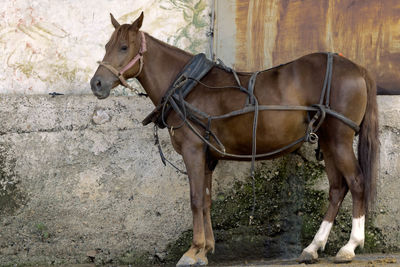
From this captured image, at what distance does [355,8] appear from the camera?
499cm

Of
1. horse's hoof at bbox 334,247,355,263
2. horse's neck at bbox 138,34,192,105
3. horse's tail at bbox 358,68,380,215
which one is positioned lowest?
horse's hoof at bbox 334,247,355,263

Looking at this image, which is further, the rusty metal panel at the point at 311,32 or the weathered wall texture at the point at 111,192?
the rusty metal panel at the point at 311,32

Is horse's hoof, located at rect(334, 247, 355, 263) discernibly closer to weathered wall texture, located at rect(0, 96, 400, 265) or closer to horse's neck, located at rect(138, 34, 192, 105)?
weathered wall texture, located at rect(0, 96, 400, 265)

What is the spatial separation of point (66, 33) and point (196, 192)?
2179mm

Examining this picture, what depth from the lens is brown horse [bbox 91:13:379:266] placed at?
4004 millimetres

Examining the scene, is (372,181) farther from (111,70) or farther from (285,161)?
(111,70)

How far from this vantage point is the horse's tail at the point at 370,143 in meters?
4.12

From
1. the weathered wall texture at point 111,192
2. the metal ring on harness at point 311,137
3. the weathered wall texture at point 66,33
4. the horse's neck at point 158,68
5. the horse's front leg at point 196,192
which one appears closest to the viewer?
the metal ring on harness at point 311,137

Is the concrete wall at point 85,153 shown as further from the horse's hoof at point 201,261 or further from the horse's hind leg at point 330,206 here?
the horse's hoof at point 201,261

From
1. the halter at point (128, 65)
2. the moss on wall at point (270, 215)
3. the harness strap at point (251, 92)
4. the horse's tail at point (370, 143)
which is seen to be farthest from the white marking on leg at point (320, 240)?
the halter at point (128, 65)

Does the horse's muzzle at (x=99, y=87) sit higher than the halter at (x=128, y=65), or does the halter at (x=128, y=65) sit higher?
the halter at (x=128, y=65)

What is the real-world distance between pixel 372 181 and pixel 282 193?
0.99 metres

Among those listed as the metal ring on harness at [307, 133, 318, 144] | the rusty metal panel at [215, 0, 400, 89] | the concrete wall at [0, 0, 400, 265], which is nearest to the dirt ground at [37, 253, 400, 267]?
the concrete wall at [0, 0, 400, 265]

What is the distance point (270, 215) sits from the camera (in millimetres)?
4895
